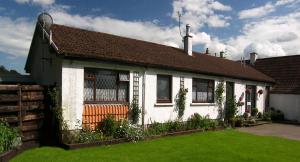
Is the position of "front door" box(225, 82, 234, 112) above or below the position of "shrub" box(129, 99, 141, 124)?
above

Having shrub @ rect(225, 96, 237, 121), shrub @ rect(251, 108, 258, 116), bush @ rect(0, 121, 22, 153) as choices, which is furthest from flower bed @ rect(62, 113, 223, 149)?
shrub @ rect(251, 108, 258, 116)

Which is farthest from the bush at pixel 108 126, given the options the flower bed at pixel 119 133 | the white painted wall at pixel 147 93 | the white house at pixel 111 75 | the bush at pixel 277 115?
the bush at pixel 277 115

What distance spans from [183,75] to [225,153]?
23.3 ft

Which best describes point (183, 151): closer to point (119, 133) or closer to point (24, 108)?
point (119, 133)

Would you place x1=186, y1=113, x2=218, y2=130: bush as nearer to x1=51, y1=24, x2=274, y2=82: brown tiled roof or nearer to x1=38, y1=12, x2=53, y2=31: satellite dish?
x1=51, y1=24, x2=274, y2=82: brown tiled roof

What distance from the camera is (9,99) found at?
10.2m

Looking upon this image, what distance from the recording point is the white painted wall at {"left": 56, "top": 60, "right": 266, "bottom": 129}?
12.0 meters

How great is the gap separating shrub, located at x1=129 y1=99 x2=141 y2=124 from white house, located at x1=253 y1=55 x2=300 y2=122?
1562 cm

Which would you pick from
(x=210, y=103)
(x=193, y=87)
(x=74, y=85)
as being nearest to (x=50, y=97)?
(x=74, y=85)

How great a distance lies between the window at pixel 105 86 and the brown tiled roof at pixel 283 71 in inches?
646

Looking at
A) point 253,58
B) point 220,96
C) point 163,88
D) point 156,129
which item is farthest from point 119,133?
point 253,58

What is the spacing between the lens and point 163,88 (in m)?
16.5

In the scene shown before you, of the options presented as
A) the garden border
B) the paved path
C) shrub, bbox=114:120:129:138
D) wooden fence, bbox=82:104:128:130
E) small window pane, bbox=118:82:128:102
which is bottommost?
the paved path

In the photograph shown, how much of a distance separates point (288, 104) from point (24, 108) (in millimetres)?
21365
